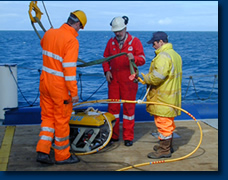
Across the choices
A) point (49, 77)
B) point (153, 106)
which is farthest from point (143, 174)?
point (49, 77)

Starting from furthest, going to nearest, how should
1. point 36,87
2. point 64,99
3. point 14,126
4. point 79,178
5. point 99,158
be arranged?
point 36,87
point 14,126
point 99,158
point 64,99
point 79,178

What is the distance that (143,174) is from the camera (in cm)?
405

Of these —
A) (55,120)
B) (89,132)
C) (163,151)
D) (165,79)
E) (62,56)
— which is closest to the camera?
(62,56)

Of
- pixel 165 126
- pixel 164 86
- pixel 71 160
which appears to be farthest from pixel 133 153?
pixel 164 86

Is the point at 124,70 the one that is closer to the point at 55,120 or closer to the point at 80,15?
the point at 80,15

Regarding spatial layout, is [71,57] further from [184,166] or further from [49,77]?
[184,166]

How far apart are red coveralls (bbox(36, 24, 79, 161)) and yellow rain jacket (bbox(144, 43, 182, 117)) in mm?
1007

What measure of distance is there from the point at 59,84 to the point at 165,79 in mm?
1323

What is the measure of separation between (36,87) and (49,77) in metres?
12.3

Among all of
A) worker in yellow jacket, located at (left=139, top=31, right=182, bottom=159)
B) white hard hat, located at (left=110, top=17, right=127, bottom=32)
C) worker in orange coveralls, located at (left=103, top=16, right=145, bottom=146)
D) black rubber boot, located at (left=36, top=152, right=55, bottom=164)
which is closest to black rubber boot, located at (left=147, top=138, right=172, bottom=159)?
worker in yellow jacket, located at (left=139, top=31, right=182, bottom=159)

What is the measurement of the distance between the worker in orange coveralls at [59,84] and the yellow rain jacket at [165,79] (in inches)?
39.3

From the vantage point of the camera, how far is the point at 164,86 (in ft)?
14.7

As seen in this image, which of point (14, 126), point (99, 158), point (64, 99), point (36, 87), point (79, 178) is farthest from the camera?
point (36, 87)

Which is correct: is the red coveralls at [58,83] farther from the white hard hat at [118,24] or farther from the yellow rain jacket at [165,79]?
the yellow rain jacket at [165,79]
